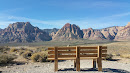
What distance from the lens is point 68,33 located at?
516ft

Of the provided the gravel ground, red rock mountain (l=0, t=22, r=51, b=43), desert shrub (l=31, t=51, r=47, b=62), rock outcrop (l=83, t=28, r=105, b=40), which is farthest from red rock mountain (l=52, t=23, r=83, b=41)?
the gravel ground

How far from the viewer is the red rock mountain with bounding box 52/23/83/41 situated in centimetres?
14968

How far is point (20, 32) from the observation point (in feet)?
483

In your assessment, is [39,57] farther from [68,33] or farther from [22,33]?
[68,33]

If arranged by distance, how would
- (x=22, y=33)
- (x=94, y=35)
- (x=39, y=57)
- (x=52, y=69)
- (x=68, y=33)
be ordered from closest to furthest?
(x=52, y=69) → (x=39, y=57) → (x=22, y=33) → (x=68, y=33) → (x=94, y=35)

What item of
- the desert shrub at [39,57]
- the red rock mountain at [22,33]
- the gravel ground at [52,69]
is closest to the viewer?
the gravel ground at [52,69]

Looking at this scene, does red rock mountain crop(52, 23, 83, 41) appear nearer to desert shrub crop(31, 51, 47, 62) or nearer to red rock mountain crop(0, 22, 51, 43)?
red rock mountain crop(0, 22, 51, 43)

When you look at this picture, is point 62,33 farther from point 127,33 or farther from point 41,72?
point 41,72

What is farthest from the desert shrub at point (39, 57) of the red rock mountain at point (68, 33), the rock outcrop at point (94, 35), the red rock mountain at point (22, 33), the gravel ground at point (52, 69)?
the rock outcrop at point (94, 35)

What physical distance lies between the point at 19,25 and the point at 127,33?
151 metres

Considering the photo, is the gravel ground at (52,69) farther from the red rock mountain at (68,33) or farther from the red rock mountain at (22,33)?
the red rock mountain at (68,33)

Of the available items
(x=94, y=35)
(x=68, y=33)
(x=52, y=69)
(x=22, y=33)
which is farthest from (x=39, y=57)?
(x=94, y=35)

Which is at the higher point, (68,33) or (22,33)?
(68,33)

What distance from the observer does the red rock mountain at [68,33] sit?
150 metres
